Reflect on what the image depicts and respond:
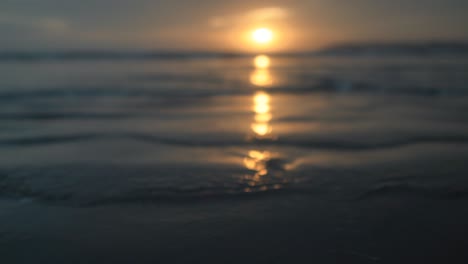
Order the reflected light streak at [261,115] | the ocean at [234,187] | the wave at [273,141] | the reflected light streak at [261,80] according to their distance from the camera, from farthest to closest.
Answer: the reflected light streak at [261,80] → the reflected light streak at [261,115] → the wave at [273,141] → the ocean at [234,187]

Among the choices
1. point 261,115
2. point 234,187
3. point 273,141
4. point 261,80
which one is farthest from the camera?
point 261,80

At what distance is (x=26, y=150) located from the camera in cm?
377

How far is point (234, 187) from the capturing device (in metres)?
2.79

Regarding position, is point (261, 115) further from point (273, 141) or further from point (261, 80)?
point (261, 80)

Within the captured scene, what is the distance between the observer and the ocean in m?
2.01

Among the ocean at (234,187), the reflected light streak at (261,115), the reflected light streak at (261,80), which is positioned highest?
the reflected light streak at (261,80)

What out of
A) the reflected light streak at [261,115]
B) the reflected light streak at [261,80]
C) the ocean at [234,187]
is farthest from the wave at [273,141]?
the reflected light streak at [261,80]

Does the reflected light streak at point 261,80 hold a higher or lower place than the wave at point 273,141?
higher

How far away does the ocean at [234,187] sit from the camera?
2.01 meters

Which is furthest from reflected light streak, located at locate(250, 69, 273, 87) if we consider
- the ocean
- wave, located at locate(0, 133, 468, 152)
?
wave, located at locate(0, 133, 468, 152)

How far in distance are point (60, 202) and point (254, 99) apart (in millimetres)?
5645

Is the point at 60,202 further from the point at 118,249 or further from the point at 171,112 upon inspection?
the point at 171,112

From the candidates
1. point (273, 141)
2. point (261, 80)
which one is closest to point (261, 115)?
point (273, 141)

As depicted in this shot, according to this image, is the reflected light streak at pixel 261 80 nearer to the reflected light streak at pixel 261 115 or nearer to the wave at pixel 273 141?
the reflected light streak at pixel 261 115
